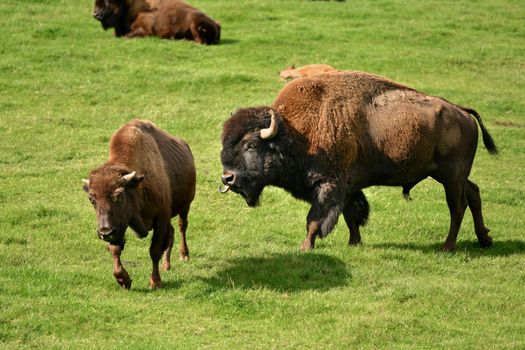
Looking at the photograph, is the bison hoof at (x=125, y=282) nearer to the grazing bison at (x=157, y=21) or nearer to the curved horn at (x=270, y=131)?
the curved horn at (x=270, y=131)

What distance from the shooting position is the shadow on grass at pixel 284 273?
10914 mm

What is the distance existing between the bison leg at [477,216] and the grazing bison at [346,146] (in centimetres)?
1

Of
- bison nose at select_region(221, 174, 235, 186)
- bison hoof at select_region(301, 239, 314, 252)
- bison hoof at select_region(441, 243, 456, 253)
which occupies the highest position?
bison nose at select_region(221, 174, 235, 186)

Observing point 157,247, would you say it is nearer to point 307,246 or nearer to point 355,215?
point 307,246

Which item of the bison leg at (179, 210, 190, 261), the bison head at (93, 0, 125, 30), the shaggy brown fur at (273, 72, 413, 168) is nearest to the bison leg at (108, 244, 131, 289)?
the bison leg at (179, 210, 190, 261)

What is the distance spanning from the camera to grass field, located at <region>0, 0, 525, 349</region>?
31.7 feet

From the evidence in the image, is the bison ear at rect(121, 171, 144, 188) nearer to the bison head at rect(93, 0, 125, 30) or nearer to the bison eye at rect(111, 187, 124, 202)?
the bison eye at rect(111, 187, 124, 202)

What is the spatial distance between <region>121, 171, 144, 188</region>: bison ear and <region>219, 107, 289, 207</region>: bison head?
2.31m

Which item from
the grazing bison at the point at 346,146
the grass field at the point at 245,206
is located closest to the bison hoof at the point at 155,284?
the grass field at the point at 245,206

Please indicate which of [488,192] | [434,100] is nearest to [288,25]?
[488,192]

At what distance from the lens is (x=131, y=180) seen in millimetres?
10109

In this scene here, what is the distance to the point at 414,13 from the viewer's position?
28.3 metres

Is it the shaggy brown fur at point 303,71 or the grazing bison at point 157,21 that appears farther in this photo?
the grazing bison at point 157,21

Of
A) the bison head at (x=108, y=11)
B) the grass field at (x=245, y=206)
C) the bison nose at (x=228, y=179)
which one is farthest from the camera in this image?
the bison head at (x=108, y=11)
